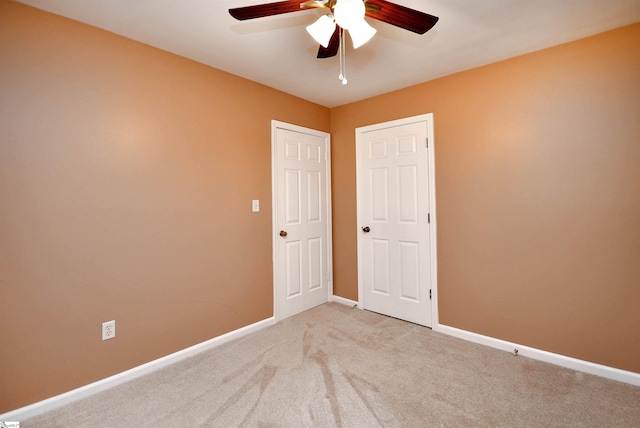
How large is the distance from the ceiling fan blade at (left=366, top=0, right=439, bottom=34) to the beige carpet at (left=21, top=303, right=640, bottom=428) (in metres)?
2.11

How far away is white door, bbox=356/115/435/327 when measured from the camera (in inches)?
115

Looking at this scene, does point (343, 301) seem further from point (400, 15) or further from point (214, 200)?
point (400, 15)

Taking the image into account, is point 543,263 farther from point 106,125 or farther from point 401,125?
point 106,125

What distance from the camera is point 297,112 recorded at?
10.8 feet

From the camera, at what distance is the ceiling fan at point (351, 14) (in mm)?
1320

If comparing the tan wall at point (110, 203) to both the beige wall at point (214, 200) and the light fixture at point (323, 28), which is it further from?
the light fixture at point (323, 28)

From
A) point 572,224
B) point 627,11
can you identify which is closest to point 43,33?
point 627,11

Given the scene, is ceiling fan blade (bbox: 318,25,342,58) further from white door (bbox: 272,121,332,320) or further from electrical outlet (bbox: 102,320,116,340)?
electrical outlet (bbox: 102,320,116,340)

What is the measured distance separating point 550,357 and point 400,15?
2602 mm

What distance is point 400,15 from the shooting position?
142 centimetres

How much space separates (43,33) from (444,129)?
3.02 meters

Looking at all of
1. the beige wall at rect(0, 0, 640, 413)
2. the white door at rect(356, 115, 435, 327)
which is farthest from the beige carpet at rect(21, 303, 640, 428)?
the white door at rect(356, 115, 435, 327)

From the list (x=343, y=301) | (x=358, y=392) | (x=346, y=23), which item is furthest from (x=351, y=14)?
(x=343, y=301)

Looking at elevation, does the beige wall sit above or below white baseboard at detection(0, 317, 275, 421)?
above
